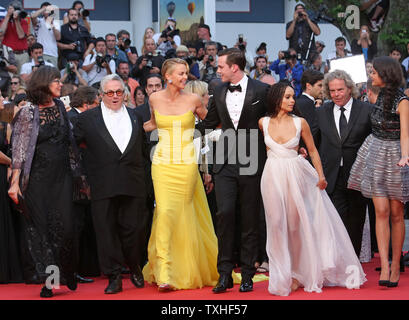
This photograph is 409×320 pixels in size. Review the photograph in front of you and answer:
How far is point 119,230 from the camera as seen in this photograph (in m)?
7.40

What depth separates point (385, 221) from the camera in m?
7.23

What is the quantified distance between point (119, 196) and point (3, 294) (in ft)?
4.50

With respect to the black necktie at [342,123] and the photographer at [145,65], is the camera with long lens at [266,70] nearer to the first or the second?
the photographer at [145,65]

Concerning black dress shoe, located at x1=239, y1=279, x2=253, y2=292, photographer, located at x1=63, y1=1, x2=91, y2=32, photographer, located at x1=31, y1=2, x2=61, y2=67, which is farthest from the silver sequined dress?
photographer, located at x1=63, y1=1, x2=91, y2=32

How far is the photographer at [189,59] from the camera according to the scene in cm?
1321

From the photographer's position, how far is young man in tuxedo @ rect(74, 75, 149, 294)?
7.22 metres

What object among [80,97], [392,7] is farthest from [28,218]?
[392,7]

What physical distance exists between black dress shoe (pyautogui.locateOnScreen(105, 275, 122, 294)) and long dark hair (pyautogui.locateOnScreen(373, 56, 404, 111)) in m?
2.82

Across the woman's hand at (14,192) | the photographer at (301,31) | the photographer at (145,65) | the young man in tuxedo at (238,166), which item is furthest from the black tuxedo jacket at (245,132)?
the photographer at (301,31)

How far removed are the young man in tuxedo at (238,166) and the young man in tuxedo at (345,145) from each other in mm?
1124

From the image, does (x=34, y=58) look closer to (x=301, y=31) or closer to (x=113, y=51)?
(x=113, y=51)

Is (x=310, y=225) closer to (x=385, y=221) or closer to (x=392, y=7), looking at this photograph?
(x=385, y=221)

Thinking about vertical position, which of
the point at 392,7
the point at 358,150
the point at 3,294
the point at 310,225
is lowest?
the point at 3,294

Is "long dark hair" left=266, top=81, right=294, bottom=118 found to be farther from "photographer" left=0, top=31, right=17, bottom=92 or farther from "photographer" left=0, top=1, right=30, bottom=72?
"photographer" left=0, top=1, right=30, bottom=72
